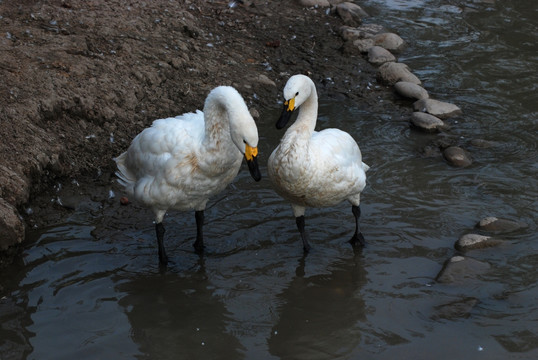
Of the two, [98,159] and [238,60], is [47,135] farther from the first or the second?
[238,60]

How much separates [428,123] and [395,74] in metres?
1.55

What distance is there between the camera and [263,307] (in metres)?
5.79

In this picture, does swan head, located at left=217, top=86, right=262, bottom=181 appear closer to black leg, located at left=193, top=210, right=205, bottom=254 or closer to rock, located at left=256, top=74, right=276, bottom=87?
black leg, located at left=193, top=210, right=205, bottom=254

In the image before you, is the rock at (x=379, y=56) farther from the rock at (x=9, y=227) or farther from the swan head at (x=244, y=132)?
the rock at (x=9, y=227)

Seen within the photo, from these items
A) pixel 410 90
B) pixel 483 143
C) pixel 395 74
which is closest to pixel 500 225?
pixel 483 143

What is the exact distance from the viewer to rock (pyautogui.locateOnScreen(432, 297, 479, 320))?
→ 17.9 ft

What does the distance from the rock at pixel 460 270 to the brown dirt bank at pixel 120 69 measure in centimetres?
376

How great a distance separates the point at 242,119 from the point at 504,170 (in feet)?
12.0

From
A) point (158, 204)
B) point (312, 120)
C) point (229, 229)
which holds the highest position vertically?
point (312, 120)

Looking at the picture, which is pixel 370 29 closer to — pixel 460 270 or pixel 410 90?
pixel 410 90

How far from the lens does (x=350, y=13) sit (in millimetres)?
12211

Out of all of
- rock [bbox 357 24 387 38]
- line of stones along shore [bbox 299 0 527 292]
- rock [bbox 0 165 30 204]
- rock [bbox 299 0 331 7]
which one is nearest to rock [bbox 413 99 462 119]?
line of stones along shore [bbox 299 0 527 292]

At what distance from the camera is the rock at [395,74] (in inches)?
398

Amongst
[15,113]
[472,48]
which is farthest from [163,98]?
[472,48]
